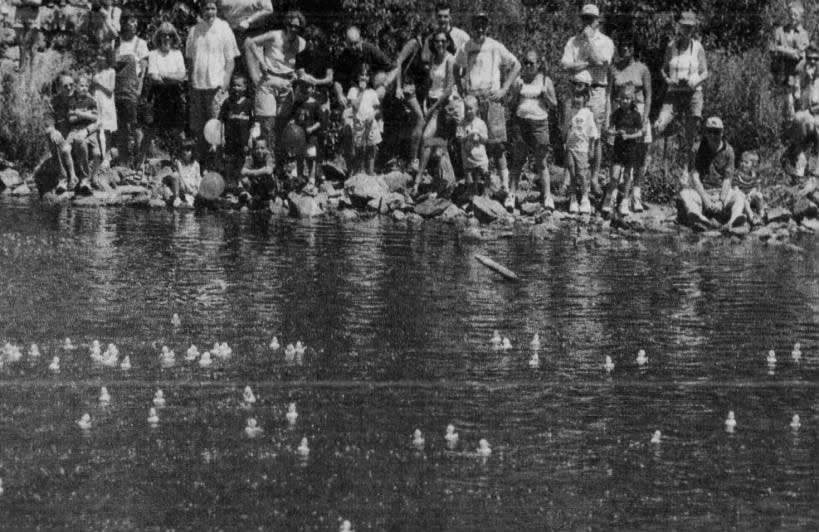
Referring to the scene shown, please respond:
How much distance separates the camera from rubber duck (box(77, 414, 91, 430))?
61.9ft

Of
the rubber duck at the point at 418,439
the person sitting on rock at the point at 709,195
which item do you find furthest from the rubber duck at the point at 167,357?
the person sitting on rock at the point at 709,195

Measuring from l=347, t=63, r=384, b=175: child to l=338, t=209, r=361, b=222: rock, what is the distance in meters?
1.03

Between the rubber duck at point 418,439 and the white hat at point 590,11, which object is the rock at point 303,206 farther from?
the rubber duck at point 418,439

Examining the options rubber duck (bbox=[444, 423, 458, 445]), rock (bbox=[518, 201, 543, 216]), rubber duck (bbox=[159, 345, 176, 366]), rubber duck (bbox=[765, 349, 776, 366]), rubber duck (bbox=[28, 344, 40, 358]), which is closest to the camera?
rubber duck (bbox=[444, 423, 458, 445])

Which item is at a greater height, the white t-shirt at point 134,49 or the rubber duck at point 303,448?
the white t-shirt at point 134,49

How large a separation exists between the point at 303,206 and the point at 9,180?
5.43 metres

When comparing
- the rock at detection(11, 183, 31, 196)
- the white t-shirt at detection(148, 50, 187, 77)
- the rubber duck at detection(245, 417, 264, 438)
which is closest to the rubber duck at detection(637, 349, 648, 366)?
the rubber duck at detection(245, 417, 264, 438)

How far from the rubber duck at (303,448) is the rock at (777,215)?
14.9m

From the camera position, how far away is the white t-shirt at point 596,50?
101 feet

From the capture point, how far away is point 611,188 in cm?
3145

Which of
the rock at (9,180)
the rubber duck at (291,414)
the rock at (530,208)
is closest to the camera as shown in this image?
the rubber duck at (291,414)

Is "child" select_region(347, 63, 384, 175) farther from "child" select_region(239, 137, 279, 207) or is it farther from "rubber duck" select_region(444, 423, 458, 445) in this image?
"rubber duck" select_region(444, 423, 458, 445)

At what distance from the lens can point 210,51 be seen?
31516 mm

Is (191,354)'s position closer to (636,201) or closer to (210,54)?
(210,54)
